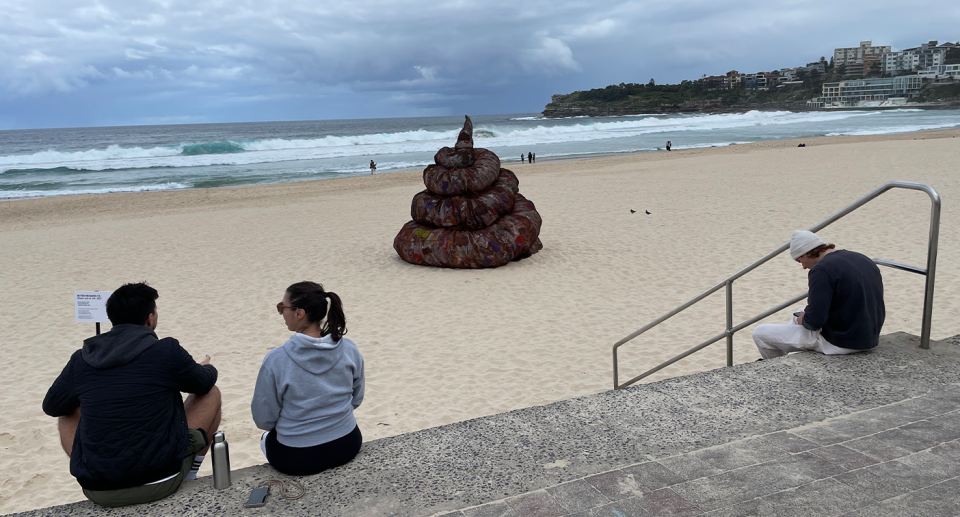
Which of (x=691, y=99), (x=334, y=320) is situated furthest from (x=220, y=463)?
(x=691, y=99)

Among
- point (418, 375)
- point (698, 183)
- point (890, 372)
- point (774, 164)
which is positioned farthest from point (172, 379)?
point (774, 164)

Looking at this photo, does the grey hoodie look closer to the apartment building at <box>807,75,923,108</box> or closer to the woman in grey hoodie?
the woman in grey hoodie

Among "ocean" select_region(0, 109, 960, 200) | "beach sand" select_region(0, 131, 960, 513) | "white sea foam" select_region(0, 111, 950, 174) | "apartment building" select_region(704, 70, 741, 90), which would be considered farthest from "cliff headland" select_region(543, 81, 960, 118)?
"beach sand" select_region(0, 131, 960, 513)

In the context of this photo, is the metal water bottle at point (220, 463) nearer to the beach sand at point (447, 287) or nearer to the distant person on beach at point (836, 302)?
the beach sand at point (447, 287)

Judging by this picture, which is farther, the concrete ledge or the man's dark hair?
the man's dark hair

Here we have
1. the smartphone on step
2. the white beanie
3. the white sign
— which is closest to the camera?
the smartphone on step

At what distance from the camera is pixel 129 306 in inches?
124

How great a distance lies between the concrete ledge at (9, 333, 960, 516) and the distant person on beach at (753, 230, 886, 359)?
12 cm

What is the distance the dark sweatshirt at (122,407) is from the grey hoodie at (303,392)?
44 cm

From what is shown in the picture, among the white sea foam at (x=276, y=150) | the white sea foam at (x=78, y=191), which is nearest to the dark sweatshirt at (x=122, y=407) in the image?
the white sea foam at (x=78, y=191)

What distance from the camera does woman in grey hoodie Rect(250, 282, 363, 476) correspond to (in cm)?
322

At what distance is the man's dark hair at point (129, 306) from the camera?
3.14 metres

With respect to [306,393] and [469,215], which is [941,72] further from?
[306,393]

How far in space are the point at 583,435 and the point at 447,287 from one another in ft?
21.2
